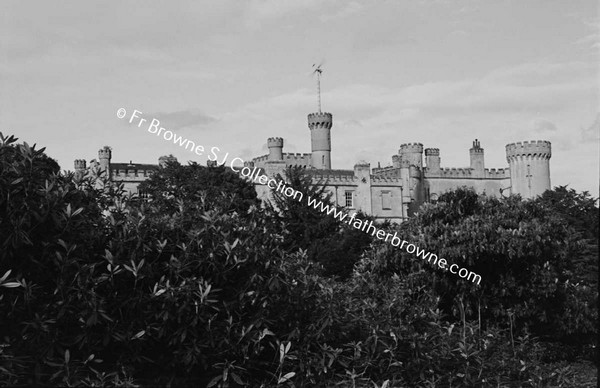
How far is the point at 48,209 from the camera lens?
8859 mm

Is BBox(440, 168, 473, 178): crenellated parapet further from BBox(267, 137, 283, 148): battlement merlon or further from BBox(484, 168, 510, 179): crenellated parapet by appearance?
BBox(267, 137, 283, 148): battlement merlon

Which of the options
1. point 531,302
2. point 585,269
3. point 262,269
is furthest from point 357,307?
point 585,269

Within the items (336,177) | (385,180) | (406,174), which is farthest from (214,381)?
(406,174)

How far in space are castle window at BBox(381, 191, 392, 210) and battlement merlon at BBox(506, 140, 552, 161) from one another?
1596cm

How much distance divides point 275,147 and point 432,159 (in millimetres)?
15606

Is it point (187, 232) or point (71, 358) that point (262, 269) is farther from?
point (71, 358)

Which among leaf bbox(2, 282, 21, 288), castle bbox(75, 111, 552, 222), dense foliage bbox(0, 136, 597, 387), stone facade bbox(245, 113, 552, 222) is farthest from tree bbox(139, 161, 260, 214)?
leaf bbox(2, 282, 21, 288)

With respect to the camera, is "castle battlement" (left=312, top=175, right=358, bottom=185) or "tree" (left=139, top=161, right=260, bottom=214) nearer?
"tree" (left=139, top=161, right=260, bottom=214)

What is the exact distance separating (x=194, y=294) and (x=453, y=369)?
4939 millimetres

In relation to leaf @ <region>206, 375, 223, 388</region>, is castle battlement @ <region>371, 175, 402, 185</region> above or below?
above

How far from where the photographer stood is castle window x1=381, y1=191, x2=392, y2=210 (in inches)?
2591

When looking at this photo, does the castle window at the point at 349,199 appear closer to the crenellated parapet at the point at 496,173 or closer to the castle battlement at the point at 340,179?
the castle battlement at the point at 340,179

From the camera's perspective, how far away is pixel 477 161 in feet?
252

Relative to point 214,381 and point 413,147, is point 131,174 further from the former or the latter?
point 214,381
